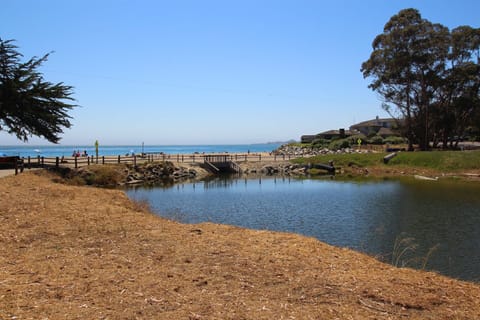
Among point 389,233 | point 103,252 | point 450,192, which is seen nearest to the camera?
point 103,252

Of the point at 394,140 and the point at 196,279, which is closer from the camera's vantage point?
the point at 196,279

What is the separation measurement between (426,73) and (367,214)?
42608 millimetres

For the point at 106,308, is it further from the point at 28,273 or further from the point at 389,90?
the point at 389,90

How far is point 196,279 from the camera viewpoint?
8.20 meters

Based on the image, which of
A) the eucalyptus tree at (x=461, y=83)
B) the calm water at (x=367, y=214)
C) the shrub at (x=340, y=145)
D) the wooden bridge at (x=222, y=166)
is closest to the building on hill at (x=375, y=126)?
the shrub at (x=340, y=145)

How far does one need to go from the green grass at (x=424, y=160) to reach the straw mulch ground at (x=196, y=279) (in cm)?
4367

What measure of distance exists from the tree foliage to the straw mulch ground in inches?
2046

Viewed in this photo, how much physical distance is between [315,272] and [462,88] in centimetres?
5955

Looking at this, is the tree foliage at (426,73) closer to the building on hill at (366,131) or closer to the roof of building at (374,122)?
the building on hill at (366,131)

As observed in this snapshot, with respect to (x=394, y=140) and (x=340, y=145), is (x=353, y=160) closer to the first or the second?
(x=340, y=145)

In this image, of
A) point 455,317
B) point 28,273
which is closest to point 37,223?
point 28,273

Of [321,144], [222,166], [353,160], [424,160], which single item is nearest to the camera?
[424,160]

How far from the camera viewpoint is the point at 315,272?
8.84m

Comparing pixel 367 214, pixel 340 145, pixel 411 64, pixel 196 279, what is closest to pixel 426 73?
pixel 411 64
